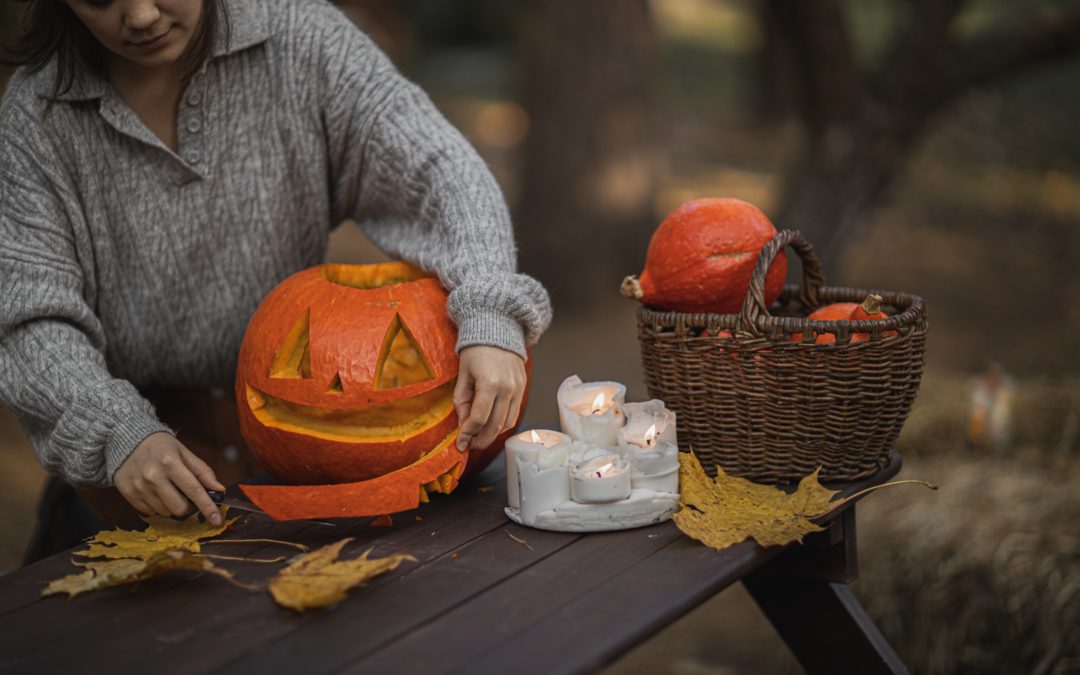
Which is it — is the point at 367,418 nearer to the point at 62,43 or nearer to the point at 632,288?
the point at 632,288

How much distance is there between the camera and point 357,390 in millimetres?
1500

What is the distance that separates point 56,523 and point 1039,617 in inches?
88.6

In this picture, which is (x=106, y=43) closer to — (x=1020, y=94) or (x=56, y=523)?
(x=56, y=523)

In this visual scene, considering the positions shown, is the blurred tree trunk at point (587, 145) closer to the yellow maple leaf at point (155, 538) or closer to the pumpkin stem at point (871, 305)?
the pumpkin stem at point (871, 305)

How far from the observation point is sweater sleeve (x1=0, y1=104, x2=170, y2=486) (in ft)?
4.86

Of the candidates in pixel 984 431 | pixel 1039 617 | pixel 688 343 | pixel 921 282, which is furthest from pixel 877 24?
pixel 688 343

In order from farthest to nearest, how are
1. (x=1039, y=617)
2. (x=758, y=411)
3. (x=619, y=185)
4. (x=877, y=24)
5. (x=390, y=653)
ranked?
(x=877, y=24) → (x=619, y=185) → (x=1039, y=617) → (x=758, y=411) → (x=390, y=653)

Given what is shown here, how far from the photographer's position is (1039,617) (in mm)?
2426

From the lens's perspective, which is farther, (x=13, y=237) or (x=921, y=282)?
(x=921, y=282)

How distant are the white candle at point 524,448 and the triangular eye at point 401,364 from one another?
19cm

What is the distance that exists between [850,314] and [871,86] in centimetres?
246

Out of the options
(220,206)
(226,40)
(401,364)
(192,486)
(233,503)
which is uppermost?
(226,40)

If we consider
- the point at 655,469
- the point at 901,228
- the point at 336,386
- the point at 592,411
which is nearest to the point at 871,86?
the point at 592,411

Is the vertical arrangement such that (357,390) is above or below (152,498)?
above
